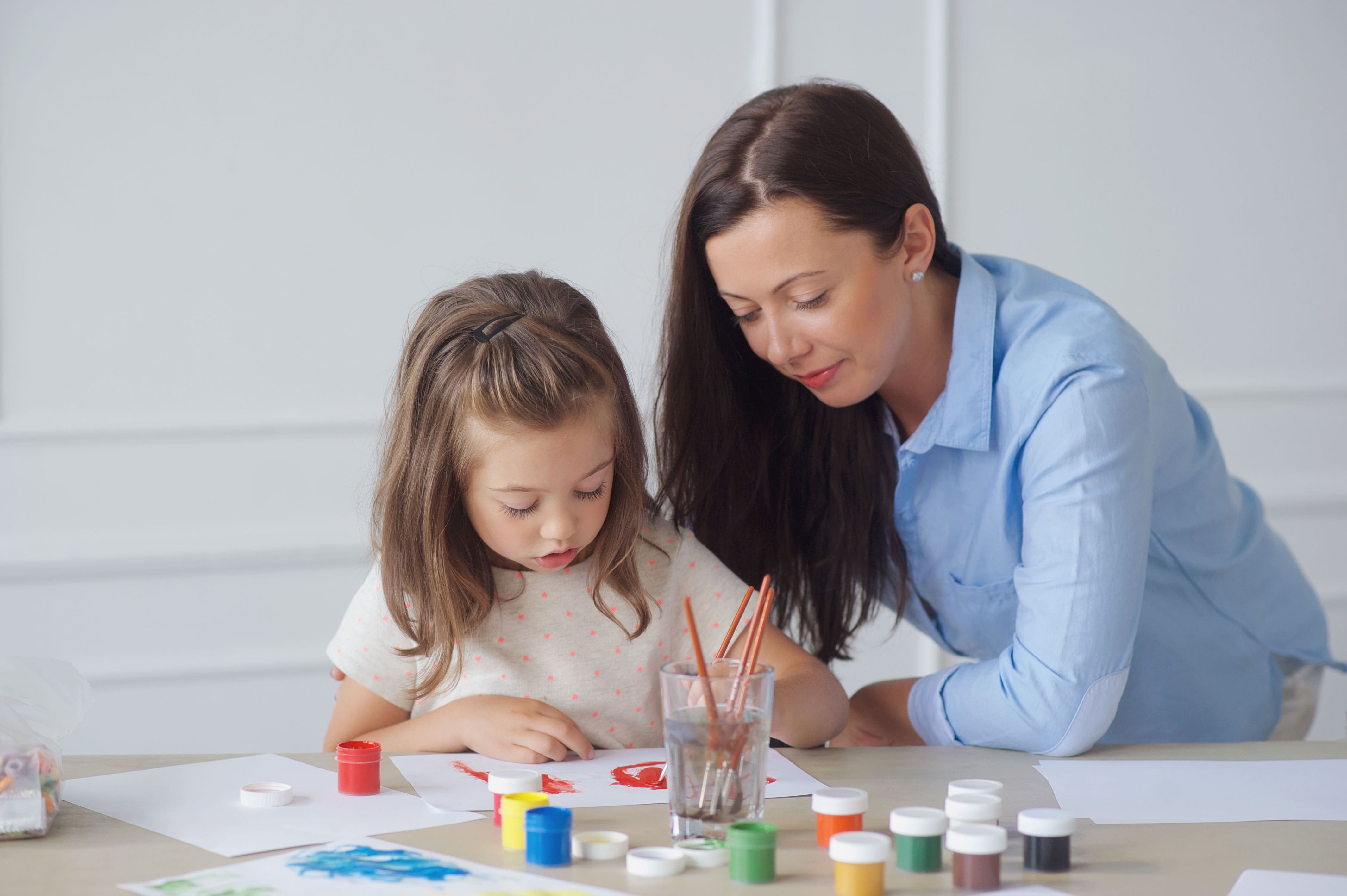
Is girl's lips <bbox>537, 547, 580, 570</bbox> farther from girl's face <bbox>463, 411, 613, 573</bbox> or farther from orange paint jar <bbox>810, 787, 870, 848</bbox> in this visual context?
orange paint jar <bbox>810, 787, 870, 848</bbox>

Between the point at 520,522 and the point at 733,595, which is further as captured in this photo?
the point at 733,595

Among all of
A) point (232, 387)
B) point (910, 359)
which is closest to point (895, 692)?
point (910, 359)

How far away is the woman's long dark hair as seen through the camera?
1.28m

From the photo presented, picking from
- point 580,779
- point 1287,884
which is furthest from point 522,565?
point 1287,884

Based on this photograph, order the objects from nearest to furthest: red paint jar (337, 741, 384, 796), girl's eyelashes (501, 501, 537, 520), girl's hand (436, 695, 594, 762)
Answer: red paint jar (337, 741, 384, 796) → girl's hand (436, 695, 594, 762) → girl's eyelashes (501, 501, 537, 520)

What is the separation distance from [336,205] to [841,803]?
1.82 metres

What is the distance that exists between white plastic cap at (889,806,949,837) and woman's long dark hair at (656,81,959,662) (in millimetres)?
661

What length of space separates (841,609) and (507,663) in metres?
0.44

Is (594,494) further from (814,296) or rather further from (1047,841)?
(1047,841)

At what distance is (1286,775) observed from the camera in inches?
39.2

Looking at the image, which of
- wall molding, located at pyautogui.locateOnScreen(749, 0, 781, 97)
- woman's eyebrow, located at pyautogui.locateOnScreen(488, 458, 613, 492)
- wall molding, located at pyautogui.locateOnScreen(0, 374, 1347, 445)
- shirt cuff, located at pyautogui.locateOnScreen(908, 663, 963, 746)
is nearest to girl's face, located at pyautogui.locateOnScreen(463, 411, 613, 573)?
woman's eyebrow, located at pyautogui.locateOnScreen(488, 458, 613, 492)

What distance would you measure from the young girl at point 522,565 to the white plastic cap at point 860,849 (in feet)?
1.26

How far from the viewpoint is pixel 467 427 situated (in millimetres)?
1161

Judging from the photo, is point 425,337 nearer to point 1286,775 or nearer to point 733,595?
point 733,595
